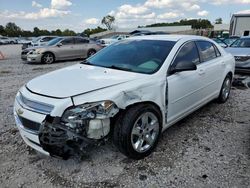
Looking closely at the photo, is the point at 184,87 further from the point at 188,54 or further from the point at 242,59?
the point at 242,59

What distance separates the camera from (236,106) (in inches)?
202

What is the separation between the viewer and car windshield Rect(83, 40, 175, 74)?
133 inches

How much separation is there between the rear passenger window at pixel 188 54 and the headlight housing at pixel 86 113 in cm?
144

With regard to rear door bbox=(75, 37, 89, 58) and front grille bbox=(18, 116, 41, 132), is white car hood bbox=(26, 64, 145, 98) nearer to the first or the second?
front grille bbox=(18, 116, 41, 132)

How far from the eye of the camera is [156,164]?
2.98 m

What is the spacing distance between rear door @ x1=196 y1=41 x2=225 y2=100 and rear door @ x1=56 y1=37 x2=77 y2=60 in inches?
390

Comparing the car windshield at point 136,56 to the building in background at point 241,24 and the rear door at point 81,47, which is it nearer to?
the rear door at point 81,47

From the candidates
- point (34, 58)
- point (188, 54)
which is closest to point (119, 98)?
point (188, 54)

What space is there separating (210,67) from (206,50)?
36cm

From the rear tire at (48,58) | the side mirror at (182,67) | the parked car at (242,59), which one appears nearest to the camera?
the side mirror at (182,67)

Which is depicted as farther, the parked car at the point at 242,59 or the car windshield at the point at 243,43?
the car windshield at the point at 243,43

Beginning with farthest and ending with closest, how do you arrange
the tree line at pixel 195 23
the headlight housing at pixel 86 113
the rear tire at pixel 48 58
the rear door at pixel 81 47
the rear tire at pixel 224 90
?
1. the tree line at pixel 195 23
2. the rear door at pixel 81 47
3. the rear tire at pixel 48 58
4. the rear tire at pixel 224 90
5. the headlight housing at pixel 86 113

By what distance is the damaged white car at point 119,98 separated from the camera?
250 cm

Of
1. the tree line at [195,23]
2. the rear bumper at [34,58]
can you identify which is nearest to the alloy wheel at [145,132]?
the rear bumper at [34,58]
